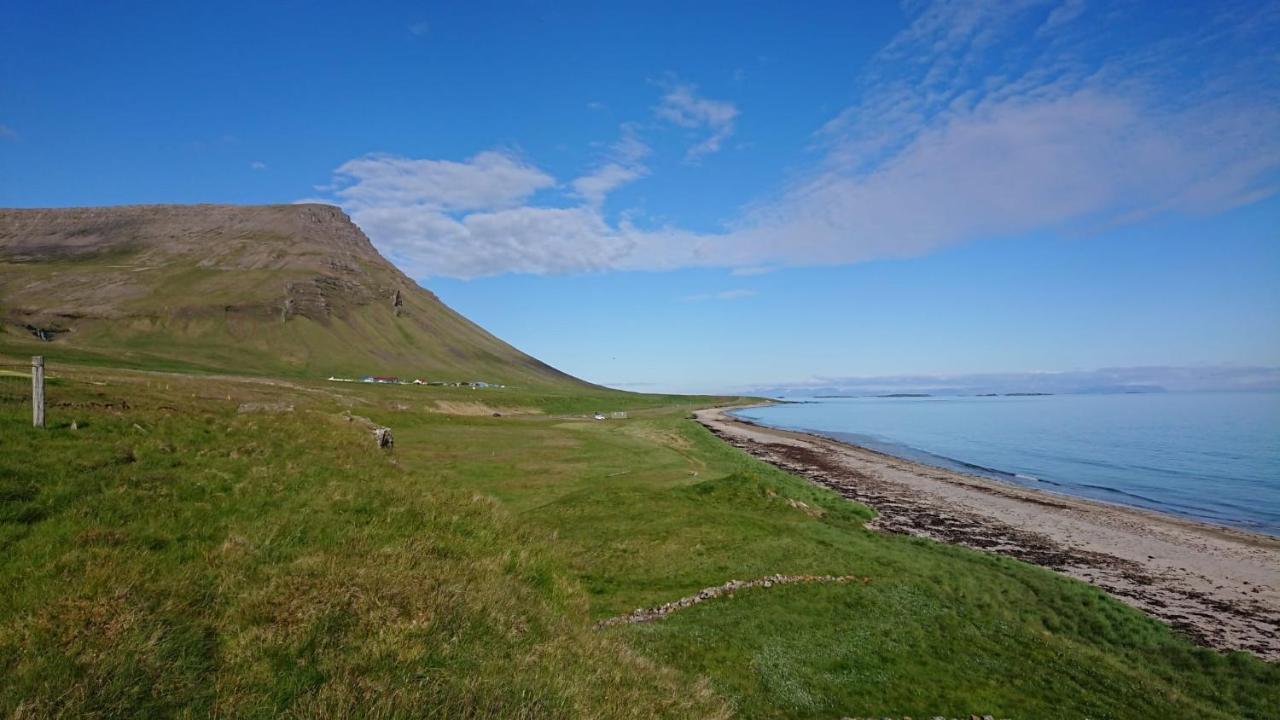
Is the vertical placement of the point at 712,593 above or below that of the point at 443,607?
below

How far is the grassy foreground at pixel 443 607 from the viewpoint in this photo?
8180 mm

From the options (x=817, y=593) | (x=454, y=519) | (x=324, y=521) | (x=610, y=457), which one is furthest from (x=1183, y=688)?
(x=610, y=457)

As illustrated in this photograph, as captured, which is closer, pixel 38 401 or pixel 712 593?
pixel 38 401

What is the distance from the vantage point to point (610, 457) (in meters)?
49.4

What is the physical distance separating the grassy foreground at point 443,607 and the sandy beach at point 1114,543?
23.1 feet

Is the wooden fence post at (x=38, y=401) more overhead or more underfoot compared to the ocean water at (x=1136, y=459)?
more overhead

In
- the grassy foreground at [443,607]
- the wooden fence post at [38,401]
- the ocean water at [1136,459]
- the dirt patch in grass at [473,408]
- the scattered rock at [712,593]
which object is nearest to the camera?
the grassy foreground at [443,607]

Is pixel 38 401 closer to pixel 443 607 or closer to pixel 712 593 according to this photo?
pixel 443 607

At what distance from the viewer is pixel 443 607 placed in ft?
34.2

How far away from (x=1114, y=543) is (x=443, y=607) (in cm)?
4735

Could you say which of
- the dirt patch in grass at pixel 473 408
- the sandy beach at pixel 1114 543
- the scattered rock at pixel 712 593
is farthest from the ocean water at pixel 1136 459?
the dirt patch in grass at pixel 473 408

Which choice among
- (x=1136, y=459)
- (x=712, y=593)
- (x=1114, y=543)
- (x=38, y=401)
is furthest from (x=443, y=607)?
(x=1136, y=459)

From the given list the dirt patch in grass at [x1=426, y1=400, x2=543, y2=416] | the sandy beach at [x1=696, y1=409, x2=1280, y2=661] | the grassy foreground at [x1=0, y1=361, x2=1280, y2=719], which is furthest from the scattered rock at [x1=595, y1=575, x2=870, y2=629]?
the dirt patch in grass at [x1=426, y1=400, x2=543, y2=416]

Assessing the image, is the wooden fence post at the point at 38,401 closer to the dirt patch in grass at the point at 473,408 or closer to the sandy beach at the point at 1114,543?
the sandy beach at the point at 1114,543
